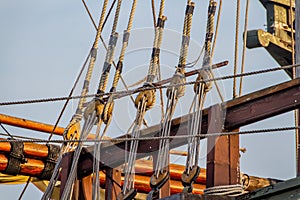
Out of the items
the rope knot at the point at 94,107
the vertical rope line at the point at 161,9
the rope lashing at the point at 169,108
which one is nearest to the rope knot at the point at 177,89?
the rope lashing at the point at 169,108

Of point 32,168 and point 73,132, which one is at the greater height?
point 32,168

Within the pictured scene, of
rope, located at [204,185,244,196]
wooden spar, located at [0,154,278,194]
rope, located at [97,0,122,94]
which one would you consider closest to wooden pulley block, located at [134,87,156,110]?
rope, located at [97,0,122,94]

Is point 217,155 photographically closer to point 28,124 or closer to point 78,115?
point 78,115

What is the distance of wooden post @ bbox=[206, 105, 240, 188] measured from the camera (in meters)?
4.65

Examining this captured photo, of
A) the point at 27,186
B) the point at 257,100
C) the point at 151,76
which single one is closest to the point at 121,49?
the point at 151,76

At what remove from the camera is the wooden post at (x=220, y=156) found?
4.65 m

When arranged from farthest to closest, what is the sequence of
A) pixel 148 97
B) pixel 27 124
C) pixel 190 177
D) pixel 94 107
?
1. pixel 27 124
2. pixel 94 107
3. pixel 148 97
4. pixel 190 177

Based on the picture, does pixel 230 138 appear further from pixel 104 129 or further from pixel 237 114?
pixel 104 129

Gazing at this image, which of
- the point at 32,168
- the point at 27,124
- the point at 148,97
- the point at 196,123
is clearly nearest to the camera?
the point at 196,123

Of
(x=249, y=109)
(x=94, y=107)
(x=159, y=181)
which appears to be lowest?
(x=159, y=181)

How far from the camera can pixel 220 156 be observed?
4711 mm

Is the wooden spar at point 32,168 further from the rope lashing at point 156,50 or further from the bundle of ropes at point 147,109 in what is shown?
the rope lashing at point 156,50

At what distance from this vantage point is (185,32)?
5531mm

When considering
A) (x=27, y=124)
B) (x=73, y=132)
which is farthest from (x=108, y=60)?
(x=27, y=124)
